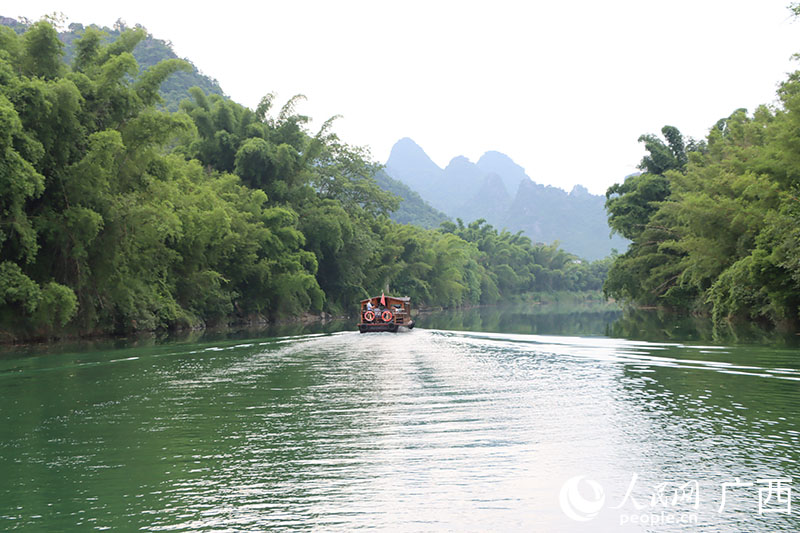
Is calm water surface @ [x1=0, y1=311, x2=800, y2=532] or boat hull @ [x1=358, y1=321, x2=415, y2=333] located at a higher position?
boat hull @ [x1=358, y1=321, x2=415, y2=333]

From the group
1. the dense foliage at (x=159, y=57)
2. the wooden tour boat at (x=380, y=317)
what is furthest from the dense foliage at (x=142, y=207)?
the dense foliage at (x=159, y=57)

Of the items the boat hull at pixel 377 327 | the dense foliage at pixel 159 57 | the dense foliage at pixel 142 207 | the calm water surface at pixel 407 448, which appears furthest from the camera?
the dense foliage at pixel 159 57

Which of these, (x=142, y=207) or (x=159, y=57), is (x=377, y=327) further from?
(x=159, y=57)

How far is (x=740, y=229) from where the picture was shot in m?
26.3

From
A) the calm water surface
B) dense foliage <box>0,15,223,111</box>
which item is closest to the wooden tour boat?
the calm water surface

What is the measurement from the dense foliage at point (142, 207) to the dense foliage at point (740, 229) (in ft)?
63.7

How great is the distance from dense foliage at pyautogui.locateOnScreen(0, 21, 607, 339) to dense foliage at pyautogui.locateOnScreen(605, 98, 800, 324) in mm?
19429

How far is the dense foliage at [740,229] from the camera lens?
21812 millimetres

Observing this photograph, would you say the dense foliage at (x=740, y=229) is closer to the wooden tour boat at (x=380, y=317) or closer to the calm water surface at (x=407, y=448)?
the calm water surface at (x=407, y=448)

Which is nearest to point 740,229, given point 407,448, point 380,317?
point 380,317

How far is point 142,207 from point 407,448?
61.2 feet

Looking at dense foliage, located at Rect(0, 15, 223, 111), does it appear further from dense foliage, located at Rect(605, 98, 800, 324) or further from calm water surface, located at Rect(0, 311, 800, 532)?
calm water surface, located at Rect(0, 311, 800, 532)

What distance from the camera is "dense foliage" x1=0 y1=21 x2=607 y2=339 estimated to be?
20.3 meters

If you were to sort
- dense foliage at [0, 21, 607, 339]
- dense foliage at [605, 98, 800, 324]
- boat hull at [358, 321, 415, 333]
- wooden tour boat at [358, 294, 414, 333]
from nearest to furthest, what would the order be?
dense foliage at [0, 21, 607, 339] < dense foliage at [605, 98, 800, 324] < boat hull at [358, 321, 415, 333] < wooden tour boat at [358, 294, 414, 333]
